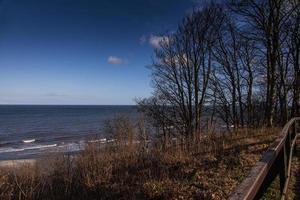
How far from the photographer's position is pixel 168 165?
7930mm

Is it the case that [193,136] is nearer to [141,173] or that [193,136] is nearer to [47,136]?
[141,173]

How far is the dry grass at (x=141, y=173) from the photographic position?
6113 millimetres

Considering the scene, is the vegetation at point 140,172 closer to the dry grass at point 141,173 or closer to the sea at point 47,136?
the dry grass at point 141,173

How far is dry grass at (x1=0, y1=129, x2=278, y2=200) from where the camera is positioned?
611 cm

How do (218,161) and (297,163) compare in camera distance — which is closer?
(297,163)

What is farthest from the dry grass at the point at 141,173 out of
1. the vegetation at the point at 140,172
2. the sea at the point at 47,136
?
the sea at the point at 47,136

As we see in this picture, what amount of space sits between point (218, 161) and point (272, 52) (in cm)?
969

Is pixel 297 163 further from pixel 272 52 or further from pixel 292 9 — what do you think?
pixel 292 9

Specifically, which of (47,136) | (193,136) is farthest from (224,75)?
(47,136)

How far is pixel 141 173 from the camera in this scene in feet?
25.0

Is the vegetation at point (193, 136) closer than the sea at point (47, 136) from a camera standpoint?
Yes

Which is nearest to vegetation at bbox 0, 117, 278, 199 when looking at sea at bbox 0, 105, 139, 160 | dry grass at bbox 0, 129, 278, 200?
dry grass at bbox 0, 129, 278, 200

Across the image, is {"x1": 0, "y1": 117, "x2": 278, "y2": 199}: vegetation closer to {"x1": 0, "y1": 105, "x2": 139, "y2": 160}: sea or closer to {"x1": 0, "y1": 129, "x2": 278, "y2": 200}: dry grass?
{"x1": 0, "y1": 129, "x2": 278, "y2": 200}: dry grass

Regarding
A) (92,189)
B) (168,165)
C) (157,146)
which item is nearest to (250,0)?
(157,146)
